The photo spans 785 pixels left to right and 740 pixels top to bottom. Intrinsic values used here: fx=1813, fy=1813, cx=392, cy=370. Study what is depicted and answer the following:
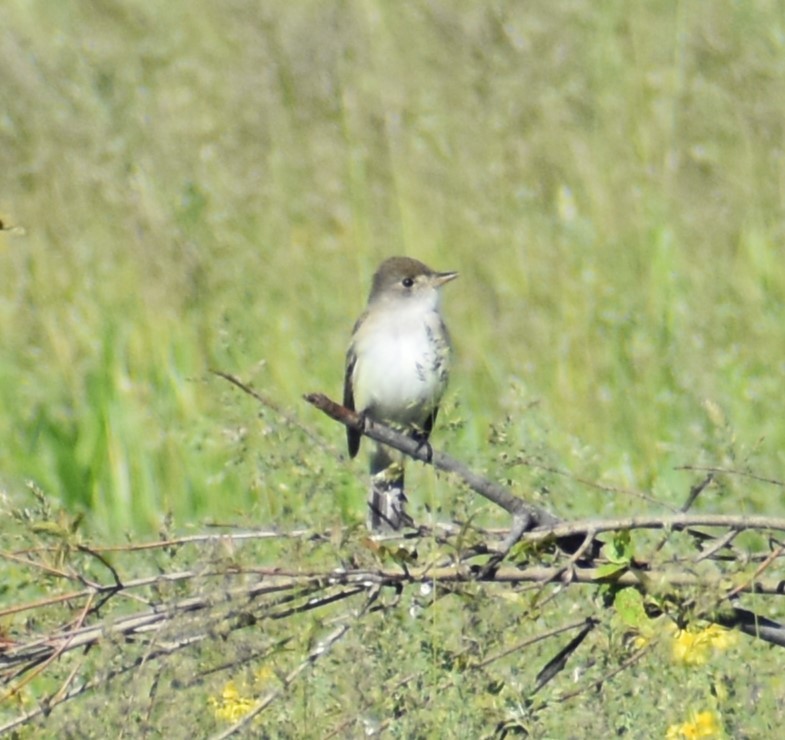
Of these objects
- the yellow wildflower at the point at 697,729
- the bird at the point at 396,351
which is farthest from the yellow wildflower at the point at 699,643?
the bird at the point at 396,351

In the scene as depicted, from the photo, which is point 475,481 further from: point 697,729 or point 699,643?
point 697,729

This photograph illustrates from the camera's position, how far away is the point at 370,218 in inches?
256

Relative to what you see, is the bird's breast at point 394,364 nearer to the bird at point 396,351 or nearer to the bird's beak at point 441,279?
the bird at point 396,351

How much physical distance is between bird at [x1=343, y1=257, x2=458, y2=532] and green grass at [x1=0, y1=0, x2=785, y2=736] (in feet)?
0.67

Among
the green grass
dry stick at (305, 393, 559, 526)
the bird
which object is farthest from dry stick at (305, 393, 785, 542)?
the green grass

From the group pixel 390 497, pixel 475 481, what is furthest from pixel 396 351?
pixel 475 481

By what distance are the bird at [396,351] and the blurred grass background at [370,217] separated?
0.67ft

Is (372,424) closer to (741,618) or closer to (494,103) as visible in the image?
(741,618)

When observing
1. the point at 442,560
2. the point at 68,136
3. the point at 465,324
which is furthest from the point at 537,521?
the point at 68,136

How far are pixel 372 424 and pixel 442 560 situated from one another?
1.34ft

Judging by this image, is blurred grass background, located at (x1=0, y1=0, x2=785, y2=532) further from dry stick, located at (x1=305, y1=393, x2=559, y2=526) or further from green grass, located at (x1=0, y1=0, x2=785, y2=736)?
dry stick, located at (x1=305, y1=393, x2=559, y2=526)

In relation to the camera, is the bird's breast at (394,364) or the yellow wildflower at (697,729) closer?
the yellow wildflower at (697,729)

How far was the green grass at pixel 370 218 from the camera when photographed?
5566 mm

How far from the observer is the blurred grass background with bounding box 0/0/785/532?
219 inches
